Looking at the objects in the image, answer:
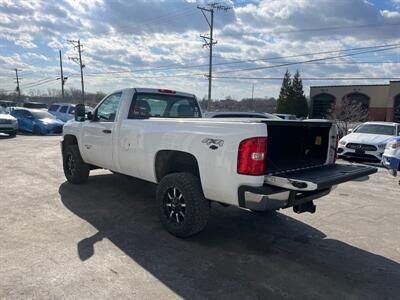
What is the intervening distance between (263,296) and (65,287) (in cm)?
182

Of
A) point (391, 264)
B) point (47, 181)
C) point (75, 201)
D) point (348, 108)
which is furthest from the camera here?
point (348, 108)

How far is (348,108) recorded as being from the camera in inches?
1287

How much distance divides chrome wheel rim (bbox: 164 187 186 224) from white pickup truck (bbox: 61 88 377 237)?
0.01 meters

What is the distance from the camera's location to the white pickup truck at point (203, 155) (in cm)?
396

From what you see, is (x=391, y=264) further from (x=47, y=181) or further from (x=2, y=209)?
(x=47, y=181)

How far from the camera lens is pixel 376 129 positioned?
14.5 metres

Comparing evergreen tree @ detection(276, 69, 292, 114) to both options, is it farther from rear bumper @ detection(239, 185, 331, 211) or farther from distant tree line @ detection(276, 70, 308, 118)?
rear bumper @ detection(239, 185, 331, 211)

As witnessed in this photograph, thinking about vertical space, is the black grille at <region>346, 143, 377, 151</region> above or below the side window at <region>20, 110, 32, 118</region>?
below

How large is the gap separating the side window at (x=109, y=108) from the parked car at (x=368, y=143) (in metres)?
9.36

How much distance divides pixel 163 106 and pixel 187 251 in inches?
108

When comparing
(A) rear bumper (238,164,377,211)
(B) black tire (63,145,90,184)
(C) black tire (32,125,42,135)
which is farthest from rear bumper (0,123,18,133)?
(A) rear bumper (238,164,377,211)

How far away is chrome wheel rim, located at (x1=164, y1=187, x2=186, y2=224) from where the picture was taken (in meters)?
4.79

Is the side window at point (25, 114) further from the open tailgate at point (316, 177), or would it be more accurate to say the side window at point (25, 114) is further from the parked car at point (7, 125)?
the open tailgate at point (316, 177)

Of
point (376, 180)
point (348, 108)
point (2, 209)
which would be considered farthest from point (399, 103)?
point (2, 209)
